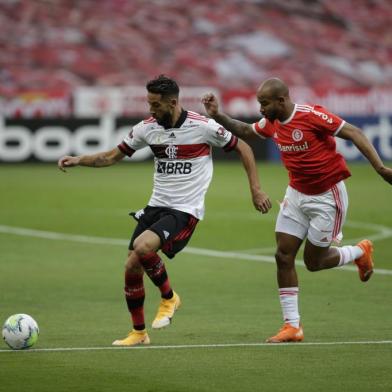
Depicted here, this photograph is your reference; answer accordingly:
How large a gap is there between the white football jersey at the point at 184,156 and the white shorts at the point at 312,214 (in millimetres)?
713

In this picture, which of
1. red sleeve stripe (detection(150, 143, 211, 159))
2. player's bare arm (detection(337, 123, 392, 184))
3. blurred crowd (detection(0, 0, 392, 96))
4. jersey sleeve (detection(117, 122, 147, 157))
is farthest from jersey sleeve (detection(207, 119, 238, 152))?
blurred crowd (detection(0, 0, 392, 96))

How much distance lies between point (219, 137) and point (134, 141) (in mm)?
775

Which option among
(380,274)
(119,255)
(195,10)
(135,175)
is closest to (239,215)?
(119,255)

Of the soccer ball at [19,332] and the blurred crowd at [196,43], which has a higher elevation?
the blurred crowd at [196,43]

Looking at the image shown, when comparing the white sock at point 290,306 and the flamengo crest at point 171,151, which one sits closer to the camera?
the white sock at point 290,306

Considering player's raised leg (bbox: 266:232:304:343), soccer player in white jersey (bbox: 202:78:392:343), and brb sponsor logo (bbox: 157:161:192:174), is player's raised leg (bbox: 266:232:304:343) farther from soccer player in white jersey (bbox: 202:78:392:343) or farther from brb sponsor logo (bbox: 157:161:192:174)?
brb sponsor logo (bbox: 157:161:192:174)

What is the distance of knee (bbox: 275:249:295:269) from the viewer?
8812 mm

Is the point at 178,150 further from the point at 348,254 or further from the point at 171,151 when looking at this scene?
the point at 348,254

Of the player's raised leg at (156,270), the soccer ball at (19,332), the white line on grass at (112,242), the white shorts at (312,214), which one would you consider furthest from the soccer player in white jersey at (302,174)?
the white line on grass at (112,242)

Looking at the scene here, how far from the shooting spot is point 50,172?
97.2 feet

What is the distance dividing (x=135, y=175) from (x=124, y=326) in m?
19.5

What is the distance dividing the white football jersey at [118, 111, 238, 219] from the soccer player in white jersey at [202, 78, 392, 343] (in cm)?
26

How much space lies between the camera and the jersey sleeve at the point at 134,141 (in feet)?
30.0

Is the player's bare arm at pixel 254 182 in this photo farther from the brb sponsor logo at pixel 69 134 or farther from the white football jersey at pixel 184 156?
the brb sponsor logo at pixel 69 134
